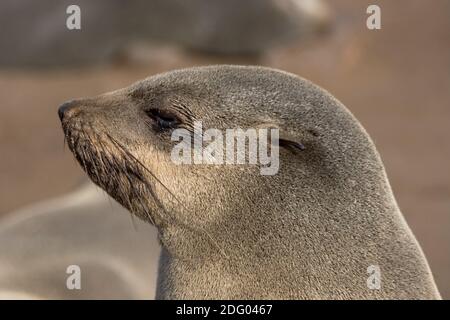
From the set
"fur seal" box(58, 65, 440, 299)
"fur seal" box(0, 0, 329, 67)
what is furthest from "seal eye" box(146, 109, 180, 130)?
"fur seal" box(0, 0, 329, 67)

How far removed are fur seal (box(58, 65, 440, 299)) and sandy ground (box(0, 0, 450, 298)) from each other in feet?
14.4

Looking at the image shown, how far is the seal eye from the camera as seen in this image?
3.58 meters

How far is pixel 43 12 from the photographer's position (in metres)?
12.2

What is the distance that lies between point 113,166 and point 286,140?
60cm

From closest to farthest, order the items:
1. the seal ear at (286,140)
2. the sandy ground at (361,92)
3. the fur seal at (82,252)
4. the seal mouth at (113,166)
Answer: the seal ear at (286,140), the seal mouth at (113,166), the fur seal at (82,252), the sandy ground at (361,92)

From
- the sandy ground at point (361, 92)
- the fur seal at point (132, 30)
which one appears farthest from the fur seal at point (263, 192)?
Answer: the fur seal at point (132, 30)

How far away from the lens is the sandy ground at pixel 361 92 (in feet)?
30.0

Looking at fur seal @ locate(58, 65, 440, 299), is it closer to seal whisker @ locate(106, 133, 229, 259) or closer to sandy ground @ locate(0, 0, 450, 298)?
seal whisker @ locate(106, 133, 229, 259)

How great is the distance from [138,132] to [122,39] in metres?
8.55

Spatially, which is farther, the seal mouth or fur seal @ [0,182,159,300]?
fur seal @ [0,182,159,300]

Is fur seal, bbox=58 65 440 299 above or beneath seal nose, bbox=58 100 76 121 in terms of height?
beneath

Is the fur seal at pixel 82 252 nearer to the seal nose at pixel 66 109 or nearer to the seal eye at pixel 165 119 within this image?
the seal nose at pixel 66 109

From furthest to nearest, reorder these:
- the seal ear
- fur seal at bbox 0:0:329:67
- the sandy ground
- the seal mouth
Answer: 1. fur seal at bbox 0:0:329:67
2. the sandy ground
3. the seal mouth
4. the seal ear

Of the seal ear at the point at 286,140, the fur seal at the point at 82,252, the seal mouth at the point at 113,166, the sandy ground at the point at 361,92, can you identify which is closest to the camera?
the seal ear at the point at 286,140
